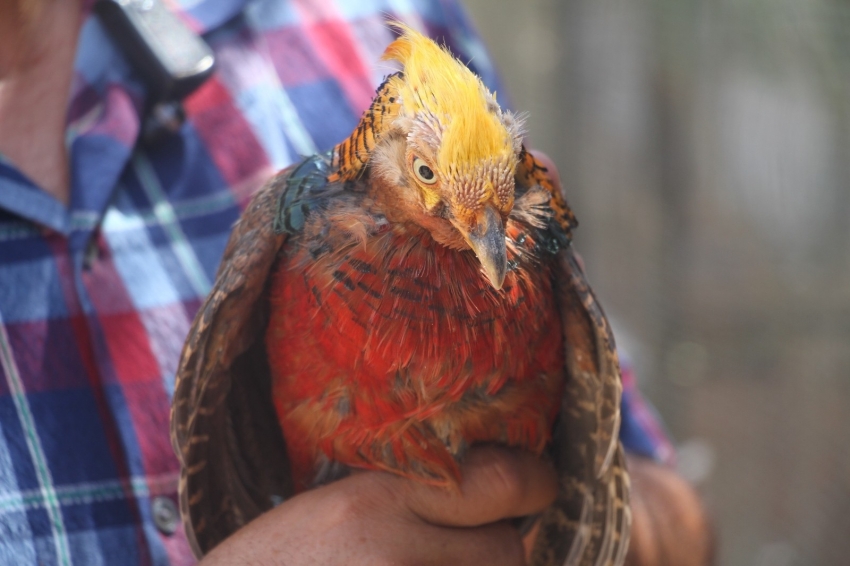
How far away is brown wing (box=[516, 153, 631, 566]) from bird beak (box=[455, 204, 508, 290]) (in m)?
0.26

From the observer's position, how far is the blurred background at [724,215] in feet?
11.4

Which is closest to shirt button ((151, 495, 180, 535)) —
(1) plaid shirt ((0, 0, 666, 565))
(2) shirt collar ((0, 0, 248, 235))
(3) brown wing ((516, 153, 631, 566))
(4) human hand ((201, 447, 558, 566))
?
(1) plaid shirt ((0, 0, 666, 565))

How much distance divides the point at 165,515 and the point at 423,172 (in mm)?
964

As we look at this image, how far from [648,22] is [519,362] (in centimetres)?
275

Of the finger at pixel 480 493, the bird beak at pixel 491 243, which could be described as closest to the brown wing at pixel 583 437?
the finger at pixel 480 493

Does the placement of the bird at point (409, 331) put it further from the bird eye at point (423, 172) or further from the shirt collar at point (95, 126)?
the shirt collar at point (95, 126)

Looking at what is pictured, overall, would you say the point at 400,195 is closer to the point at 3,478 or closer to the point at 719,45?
the point at 3,478

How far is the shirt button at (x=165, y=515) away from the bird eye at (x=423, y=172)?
94cm

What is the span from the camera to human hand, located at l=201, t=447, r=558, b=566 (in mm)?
1525

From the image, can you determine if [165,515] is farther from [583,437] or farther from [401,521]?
[583,437]

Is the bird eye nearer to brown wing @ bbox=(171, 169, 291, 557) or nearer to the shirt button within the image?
brown wing @ bbox=(171, 169, 291, 557)

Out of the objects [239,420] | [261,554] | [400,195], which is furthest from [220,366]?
[400,195]

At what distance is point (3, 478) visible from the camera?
154cm

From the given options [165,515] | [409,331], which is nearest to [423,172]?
[409,331]
